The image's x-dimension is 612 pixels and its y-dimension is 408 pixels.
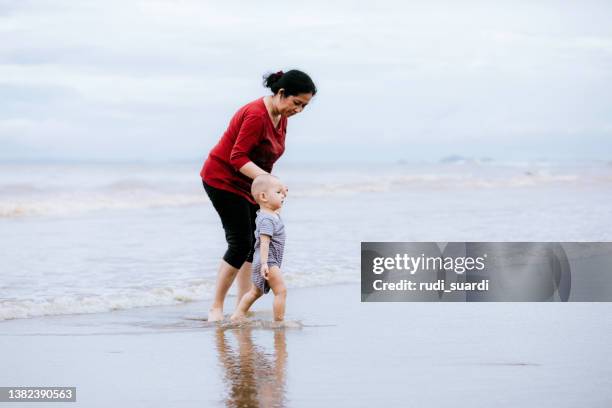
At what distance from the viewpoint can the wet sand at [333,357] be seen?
146 inches

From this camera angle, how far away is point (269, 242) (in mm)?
5520

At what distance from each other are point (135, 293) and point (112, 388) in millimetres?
3147

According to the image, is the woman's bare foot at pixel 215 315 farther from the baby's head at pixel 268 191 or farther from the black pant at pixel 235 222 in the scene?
the baby's head at pixel 268 191

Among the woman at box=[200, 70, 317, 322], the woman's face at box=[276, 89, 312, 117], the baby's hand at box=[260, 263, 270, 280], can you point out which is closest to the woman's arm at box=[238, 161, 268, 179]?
the woman at box=[200, 70, 317, 322]

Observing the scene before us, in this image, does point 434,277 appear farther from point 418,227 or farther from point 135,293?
point 418,227

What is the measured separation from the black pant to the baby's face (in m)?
0.30

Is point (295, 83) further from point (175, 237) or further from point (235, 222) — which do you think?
point (175, 237)

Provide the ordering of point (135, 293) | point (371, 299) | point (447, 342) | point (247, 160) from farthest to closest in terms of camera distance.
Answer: point (135, 293) → point (371, 299) → point (247, 160) → point (447, 342)

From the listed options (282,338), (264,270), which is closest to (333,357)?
→ (282,338)

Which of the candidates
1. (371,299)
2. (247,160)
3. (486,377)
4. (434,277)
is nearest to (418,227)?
(434,277)

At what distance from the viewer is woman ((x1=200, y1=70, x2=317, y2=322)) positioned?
17.3ft

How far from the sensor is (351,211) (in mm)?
16406

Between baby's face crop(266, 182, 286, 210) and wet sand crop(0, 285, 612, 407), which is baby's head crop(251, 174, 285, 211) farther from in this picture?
wet sand crop(0, 285, 612, 407)

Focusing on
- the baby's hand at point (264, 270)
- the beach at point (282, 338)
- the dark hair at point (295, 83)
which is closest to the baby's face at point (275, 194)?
the baby's hand at point (264, 270)
